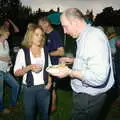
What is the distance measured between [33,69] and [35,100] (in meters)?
0.55

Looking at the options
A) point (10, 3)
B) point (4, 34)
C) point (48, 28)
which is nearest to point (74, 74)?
point (48, 28)

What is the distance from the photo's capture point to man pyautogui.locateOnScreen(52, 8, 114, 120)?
3.91 meters

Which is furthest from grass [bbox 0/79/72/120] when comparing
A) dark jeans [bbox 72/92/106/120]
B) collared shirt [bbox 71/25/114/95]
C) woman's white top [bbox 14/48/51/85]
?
collared shirt [bbox 71/25/114/95]

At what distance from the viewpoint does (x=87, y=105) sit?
13.8 ft

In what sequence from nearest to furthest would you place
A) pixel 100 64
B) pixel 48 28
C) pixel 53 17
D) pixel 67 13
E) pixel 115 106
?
pixel 100 64 → pixel 67 13 → pixel 48 28 → pixel 115 106 → pixel 53 17

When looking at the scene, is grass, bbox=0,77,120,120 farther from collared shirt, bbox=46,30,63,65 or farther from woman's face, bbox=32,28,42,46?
woman's face, bbox=32,28,42,46

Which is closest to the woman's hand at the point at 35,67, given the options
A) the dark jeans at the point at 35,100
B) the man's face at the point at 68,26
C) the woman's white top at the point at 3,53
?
the dark jeans at the point at 35,100

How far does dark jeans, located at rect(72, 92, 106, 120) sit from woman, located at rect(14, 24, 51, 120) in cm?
118

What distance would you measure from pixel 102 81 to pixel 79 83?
1.17 feet

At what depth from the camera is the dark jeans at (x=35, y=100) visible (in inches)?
217

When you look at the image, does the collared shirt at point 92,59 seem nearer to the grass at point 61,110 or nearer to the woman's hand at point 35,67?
the woman's hand at point 35,67

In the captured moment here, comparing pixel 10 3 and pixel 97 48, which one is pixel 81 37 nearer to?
pixel 97 48

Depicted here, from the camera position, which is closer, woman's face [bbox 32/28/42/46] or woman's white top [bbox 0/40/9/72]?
woman's face [bbox 32/28/42/46]

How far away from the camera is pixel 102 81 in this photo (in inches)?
156
